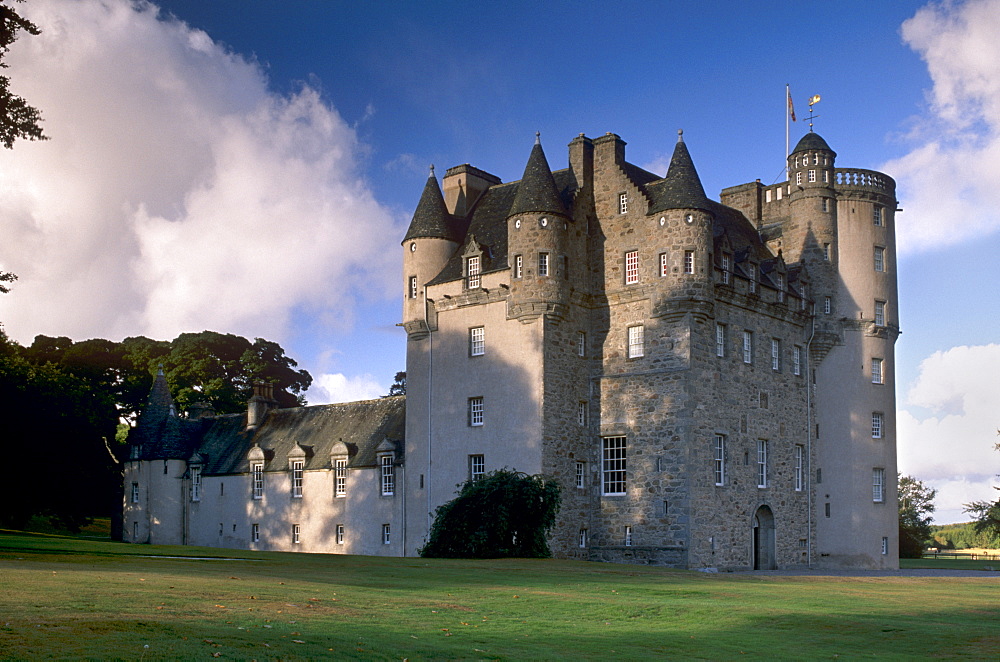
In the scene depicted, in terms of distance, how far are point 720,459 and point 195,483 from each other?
105 feet

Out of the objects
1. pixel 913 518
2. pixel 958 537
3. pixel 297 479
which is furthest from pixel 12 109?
pixel 958 537

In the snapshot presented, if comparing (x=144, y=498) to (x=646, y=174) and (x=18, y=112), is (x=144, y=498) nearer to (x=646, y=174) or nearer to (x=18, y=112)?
(x=646, y=174)

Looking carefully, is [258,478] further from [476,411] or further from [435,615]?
[435,615]

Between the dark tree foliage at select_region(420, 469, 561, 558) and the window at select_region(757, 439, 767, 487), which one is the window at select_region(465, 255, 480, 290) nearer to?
the dark tree foliage at select_region(420, 469, 561, 558)

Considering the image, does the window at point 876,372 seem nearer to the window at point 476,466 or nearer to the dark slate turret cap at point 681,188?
the dark slate turret cap at point 681,188

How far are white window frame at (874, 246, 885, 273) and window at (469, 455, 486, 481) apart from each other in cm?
2116

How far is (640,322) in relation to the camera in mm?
44156

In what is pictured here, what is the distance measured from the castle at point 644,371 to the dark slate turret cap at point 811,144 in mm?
208

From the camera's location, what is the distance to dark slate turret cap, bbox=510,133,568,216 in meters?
44.0

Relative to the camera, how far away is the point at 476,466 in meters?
45.4

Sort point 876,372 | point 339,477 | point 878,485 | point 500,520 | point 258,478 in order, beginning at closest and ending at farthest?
1. point 500,520
2. point 878,485
3. point 876,372
4. point 339,477
5. point 258,478

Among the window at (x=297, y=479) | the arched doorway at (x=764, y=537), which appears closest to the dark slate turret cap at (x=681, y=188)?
the arched doorway at (x=764, y=537)

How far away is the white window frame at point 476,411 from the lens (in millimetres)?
45438

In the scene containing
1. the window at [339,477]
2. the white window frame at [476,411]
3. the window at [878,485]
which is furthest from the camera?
the window at [339,477]
